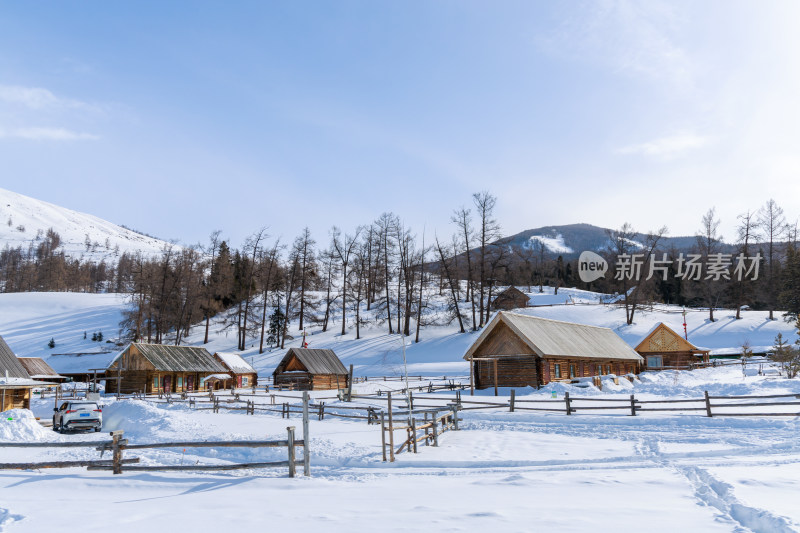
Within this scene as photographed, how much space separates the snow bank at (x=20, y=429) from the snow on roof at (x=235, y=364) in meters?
27.5

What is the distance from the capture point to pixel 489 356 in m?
37.3

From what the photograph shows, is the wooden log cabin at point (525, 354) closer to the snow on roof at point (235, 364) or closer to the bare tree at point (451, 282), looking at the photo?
the bare tree at point (451, 282)

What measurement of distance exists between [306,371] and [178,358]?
461 inches

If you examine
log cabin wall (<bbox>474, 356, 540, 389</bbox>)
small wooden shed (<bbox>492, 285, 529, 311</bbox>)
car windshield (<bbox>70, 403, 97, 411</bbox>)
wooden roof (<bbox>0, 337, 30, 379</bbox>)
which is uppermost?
small wooden shed (<bbox>492, 285, 529, 311</bbox>)

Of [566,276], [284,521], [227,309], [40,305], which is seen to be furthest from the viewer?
[566,276]

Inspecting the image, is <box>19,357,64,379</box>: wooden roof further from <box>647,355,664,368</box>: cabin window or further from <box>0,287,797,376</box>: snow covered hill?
<box>647,355,664,368</box>: cabin window

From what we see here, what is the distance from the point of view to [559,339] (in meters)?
39.9

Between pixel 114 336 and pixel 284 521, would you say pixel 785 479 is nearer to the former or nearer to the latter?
pixel 284 521

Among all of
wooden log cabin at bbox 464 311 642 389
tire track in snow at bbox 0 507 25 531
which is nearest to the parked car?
tire track in snow at bbox 0 507 25 531

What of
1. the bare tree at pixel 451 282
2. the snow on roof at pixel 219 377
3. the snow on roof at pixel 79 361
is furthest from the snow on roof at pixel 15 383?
the bare tree at pixel 451 282

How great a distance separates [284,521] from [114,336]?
70.7 meters

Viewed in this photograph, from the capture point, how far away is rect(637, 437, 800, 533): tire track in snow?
786 centimetres

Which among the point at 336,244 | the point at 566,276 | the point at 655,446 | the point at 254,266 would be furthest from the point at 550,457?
the point at 566,276

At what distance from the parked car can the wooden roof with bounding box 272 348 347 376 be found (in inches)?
824
